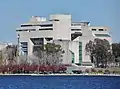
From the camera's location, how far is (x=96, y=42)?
540 feet

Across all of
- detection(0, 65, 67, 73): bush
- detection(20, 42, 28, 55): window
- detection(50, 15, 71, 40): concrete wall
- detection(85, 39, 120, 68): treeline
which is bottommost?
detection(0, 65, 67, 73): bush

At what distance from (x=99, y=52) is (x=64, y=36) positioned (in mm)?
26524

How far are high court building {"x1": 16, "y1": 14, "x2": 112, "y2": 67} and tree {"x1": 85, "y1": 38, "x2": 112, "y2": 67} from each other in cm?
540

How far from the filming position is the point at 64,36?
184 m

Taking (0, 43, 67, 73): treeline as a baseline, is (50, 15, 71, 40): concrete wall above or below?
above

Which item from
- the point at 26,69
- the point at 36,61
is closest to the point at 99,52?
the point at 36,61

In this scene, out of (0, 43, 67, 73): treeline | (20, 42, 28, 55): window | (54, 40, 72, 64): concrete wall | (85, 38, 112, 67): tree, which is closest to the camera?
(0, 43, 67, 73): treeline

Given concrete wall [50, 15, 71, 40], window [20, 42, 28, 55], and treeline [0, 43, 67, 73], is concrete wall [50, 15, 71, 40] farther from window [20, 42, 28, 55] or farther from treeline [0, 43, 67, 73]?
window [20, 42, 28, 55]

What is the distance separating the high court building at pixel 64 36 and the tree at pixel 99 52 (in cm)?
540

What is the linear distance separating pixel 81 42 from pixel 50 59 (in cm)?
2421

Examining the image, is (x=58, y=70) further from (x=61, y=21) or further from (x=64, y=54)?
(x=61, y=21)

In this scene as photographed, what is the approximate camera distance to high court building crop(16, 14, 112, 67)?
17325 centimetres

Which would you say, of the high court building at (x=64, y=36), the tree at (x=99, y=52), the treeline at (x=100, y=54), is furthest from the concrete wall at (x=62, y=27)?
the tree at (x=99, y=52)

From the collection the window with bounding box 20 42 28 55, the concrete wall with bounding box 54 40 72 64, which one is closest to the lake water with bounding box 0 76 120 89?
the concrete wall with bounding box 54 40 72 64
